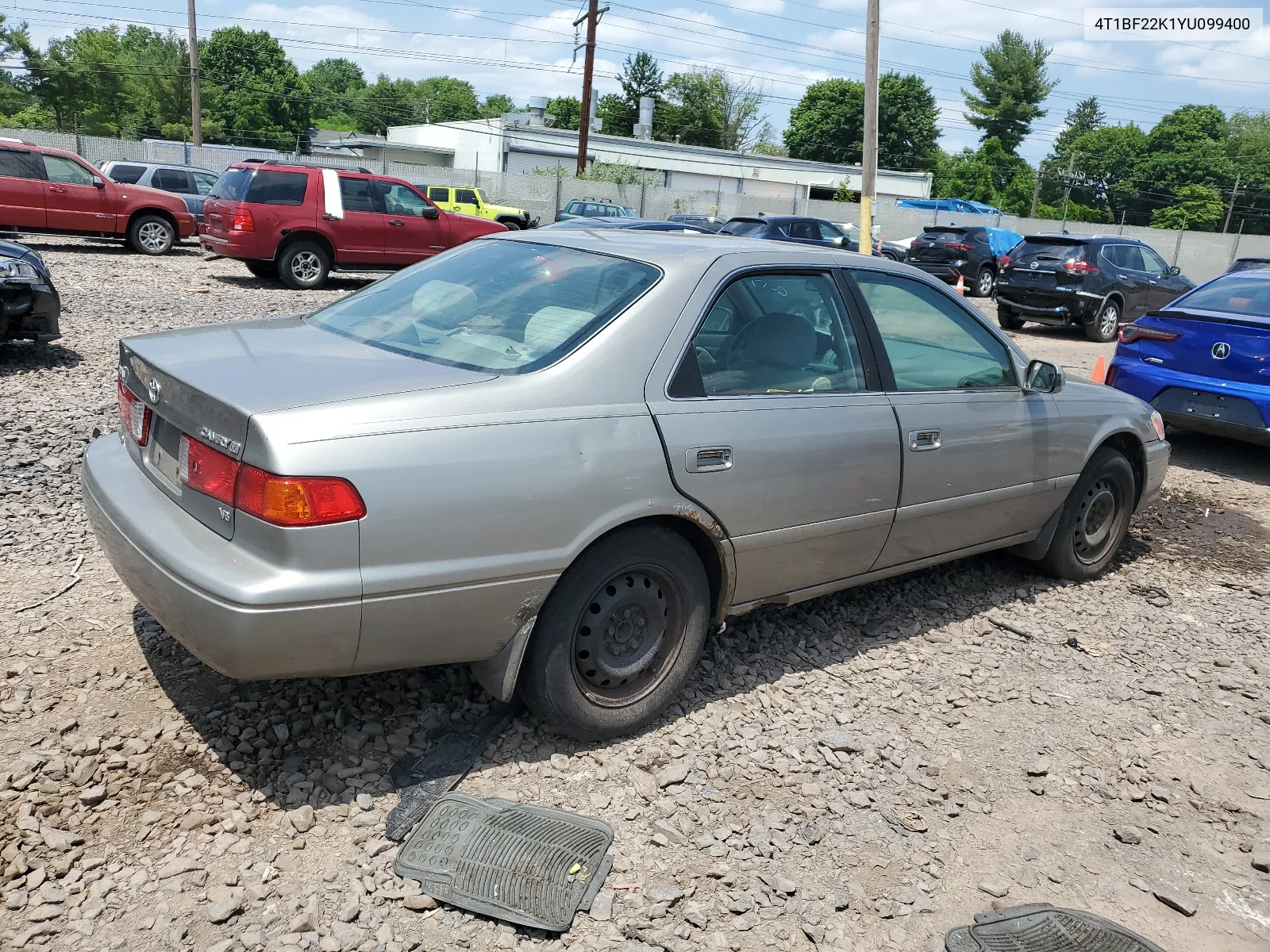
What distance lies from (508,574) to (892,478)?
1730mm

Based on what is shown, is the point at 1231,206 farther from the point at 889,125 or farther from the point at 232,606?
the point at 232,606

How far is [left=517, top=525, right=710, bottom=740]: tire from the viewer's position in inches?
122

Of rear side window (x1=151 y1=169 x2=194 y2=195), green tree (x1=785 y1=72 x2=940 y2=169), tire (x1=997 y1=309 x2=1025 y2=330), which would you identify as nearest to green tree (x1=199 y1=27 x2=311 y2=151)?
green tree (x1=785 y1=72 x2=940 y2=169)

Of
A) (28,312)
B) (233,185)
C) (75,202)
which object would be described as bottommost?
(28,312)

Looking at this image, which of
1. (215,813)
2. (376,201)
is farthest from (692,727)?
(376,201)

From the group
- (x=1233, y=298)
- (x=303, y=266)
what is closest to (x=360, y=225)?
(x=303, y=266)

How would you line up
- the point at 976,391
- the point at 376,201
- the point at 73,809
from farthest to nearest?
the point at 376,201 → the point at 976,391 → the point at 73,809

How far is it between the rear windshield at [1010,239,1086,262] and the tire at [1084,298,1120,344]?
Result: 913mm

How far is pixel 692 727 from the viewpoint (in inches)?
141

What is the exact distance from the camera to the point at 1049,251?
53.2 ft

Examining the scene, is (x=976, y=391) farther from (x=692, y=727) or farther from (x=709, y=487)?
(x=692, y=727)

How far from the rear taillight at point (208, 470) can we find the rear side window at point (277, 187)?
41.2 feet

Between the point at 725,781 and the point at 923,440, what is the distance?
5.27 ft

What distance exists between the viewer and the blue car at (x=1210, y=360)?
737 cm
